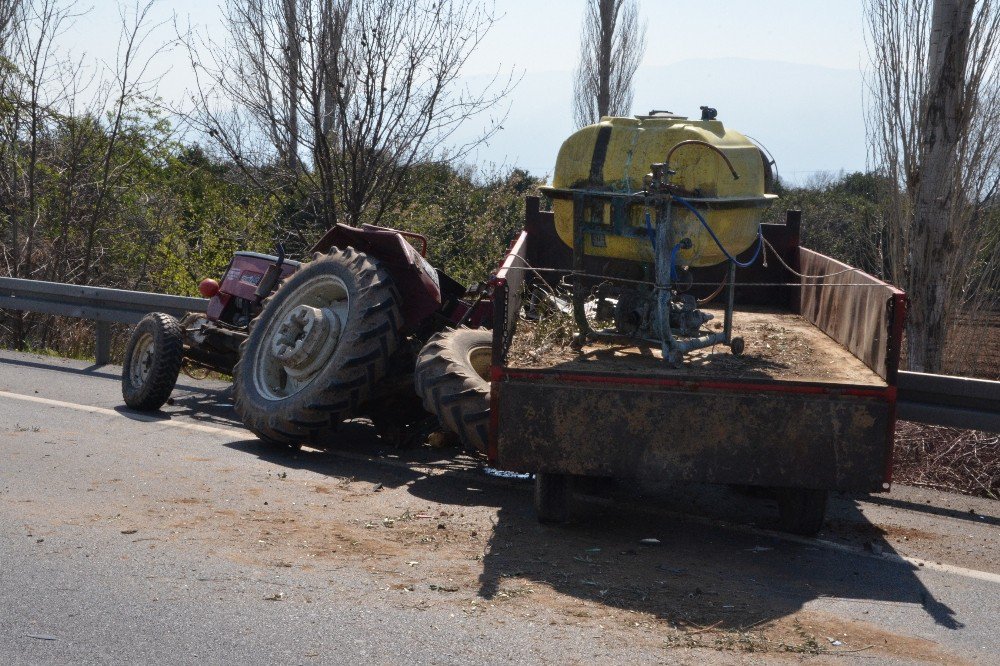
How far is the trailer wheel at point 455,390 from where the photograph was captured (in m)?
7.05

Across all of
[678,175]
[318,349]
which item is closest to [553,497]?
[678,175]

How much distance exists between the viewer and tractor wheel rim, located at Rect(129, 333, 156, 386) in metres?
9.84

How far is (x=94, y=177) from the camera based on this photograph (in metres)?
19.0

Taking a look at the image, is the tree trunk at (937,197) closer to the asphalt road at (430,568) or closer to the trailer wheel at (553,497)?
the asphalt road at (430,568)

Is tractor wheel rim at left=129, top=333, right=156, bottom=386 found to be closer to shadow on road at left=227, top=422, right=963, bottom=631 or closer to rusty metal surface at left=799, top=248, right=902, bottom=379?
shadow on road at left=227, top=422, right=963, bottom=631

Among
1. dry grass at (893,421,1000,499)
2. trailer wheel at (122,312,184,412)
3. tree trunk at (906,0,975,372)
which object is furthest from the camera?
tree trunk at (906,0,975,372)

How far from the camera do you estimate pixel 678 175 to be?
6828mm

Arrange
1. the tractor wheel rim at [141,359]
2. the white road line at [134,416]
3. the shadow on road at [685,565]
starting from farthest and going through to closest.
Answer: the tractor wheel rim at [141,359], the white road line at [134,416], the shadow on road at [685,565]

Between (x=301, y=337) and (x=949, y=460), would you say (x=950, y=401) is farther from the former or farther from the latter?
(x=301, y=337)

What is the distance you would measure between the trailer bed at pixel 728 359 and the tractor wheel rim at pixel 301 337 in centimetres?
170

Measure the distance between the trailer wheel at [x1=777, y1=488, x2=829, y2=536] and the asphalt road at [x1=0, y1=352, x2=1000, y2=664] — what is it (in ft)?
0.64

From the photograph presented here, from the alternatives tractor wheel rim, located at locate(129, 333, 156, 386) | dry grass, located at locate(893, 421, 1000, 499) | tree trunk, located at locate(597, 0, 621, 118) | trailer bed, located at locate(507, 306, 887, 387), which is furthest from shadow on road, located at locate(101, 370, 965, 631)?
tree trunk, located at locate(597, 0, 621, 118)

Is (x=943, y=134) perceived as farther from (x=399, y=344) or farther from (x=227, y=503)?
(x=227, y=503)

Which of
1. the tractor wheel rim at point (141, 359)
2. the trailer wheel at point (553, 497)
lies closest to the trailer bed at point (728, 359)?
the trailer wheel at point (553, 497)
